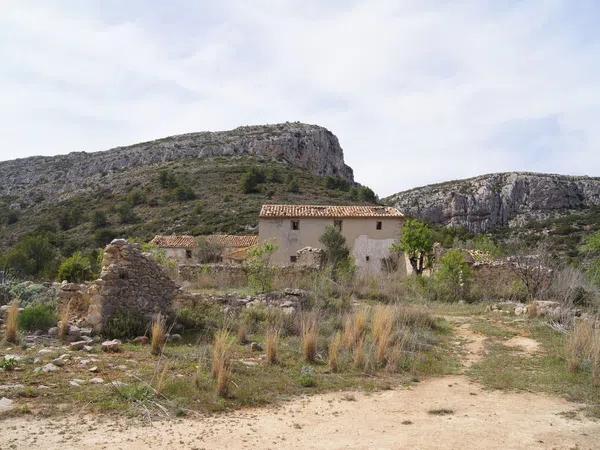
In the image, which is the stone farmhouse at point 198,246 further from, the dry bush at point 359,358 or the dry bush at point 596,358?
the dry bush at point 596,358

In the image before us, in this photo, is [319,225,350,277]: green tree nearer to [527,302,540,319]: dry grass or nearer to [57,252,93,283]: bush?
[57,252,93,283]: bush

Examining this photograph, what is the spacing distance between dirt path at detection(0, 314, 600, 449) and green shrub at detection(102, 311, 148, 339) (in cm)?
437

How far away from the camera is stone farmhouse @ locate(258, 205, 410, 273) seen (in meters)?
32.0

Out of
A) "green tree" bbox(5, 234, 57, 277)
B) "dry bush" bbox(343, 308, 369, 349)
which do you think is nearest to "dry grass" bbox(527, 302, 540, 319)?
"dry bush" bbox(343, 308, 369, 349)

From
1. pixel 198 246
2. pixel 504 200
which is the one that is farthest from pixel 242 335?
pixel 504 200

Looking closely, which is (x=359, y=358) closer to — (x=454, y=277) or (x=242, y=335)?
(x=242, y=335)

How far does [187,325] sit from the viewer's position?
10.5 meters

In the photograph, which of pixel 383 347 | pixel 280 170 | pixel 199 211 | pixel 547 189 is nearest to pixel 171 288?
pixel 383 347

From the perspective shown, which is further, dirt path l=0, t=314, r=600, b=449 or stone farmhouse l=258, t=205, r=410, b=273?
stone farmhouse l=258, t=205, r=410, b=273

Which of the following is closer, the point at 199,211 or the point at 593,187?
the point at 199,211

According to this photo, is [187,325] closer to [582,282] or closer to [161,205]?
[582,282]

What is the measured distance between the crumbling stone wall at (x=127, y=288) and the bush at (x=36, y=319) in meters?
0.69

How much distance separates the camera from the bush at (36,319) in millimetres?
9336

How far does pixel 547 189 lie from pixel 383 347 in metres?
57.0
